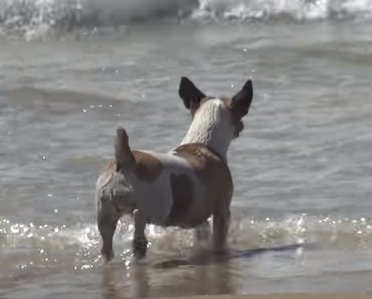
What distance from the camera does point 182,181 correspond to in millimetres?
6027

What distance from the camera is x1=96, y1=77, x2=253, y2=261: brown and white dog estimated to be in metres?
5.69

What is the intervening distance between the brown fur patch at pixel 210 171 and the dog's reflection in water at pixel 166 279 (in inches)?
15.9

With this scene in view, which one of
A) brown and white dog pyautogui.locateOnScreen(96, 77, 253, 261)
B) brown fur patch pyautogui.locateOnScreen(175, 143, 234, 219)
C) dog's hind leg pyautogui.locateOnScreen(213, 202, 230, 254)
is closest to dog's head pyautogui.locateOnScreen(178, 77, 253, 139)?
brown and white dog pyautogui.locateOnScreen(96, 77, 253, 261)

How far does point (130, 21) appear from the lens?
16.6 meters

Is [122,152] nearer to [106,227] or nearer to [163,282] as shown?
[106,227]

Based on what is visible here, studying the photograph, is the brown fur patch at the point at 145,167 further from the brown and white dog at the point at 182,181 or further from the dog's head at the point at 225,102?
the dog's head at the point at 225,102

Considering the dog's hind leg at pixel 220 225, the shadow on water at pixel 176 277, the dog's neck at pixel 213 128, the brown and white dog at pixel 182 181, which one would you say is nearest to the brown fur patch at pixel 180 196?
the brown and white dog at pixel 182 181

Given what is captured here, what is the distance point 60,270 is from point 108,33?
10074 millimetres

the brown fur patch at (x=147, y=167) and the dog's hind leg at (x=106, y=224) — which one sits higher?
the brown fur patch at (x=147, y=167)

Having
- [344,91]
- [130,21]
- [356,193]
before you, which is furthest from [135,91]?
[130,21]

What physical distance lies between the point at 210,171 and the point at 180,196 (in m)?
0.42

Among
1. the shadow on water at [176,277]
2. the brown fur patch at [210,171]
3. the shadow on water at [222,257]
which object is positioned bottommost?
the shadow on water at [222,257]

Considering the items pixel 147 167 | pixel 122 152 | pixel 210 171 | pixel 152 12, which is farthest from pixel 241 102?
pixel 152 12

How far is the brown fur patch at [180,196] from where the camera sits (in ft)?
19.6
